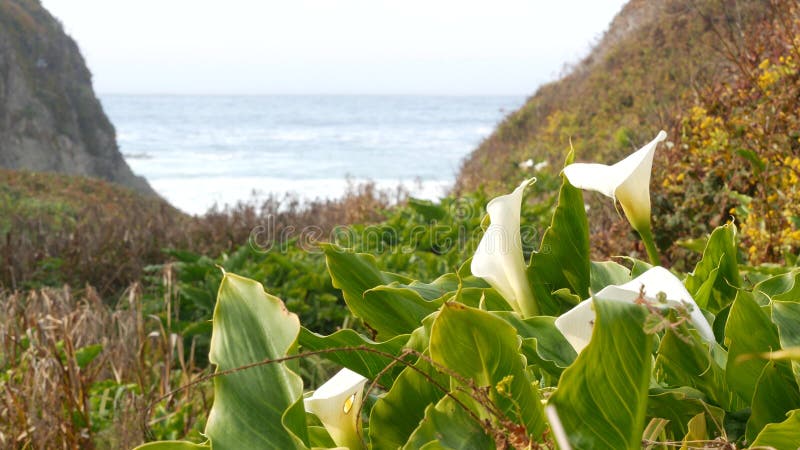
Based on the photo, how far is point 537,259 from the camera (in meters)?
1.11

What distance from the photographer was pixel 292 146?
41812 mm

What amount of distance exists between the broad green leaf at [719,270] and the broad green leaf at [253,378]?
57cm

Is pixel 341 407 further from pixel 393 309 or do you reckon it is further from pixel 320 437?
pixel 393 309

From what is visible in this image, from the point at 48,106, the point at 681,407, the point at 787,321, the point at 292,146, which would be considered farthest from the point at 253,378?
the point at 292,146

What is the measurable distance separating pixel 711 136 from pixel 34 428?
2969 mm

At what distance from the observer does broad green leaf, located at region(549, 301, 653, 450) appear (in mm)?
652

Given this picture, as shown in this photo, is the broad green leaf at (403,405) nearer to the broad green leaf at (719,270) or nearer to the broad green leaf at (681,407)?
the broad green leaf at (681,407)

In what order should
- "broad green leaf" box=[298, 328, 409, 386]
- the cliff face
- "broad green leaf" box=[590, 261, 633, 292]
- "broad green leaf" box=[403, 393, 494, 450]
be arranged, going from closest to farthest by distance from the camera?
1. "broad green leaf" box=[403, 393, 494, 450]
2. "broad green leaf" box=[298, 328, 409, 386]
3. "broad green leaf" box=[590, 261, 633, 292]
4. the cliff face

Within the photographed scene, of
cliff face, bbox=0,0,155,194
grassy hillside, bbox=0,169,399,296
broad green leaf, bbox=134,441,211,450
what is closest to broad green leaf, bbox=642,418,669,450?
broad green leaf, bbox=134,441,211,450

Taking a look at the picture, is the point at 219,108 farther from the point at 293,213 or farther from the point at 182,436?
the point at 182,436

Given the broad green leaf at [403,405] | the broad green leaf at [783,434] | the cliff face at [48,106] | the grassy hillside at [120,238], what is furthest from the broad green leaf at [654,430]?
the cliff face at [48,106]

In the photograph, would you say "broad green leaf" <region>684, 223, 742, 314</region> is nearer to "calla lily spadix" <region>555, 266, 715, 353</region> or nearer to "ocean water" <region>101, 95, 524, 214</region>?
"calla lily spadix" <region>555, 266, 715, 353</region>

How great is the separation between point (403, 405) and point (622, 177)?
1.42 feet

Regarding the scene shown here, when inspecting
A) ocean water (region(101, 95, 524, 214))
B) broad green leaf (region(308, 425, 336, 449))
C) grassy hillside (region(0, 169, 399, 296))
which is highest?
broad green leaf (region(308, 425, 336, 449))
